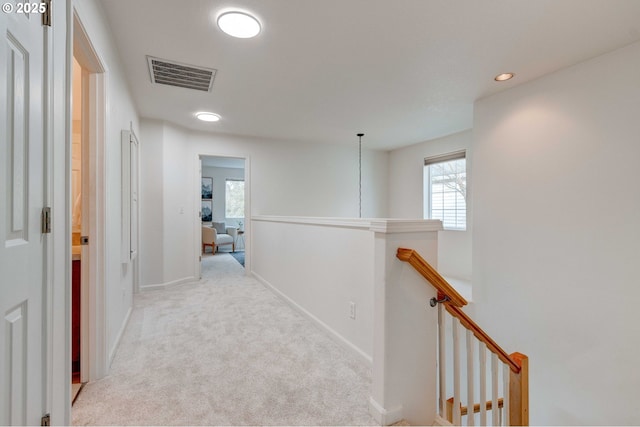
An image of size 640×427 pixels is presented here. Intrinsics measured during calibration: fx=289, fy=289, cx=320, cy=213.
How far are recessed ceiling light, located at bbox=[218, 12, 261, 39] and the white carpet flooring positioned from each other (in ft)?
7.67

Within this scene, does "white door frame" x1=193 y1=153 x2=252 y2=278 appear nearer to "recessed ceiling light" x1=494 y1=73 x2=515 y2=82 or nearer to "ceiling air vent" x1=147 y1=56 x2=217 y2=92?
"ceiling air vent" x1=147 y1=56 x2=217 y2=92

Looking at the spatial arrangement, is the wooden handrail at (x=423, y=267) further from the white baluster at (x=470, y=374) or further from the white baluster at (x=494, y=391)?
the white baluster at (x=494, y=391)

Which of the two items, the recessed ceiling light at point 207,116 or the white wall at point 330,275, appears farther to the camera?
the recessed ceiling light at point 207,116

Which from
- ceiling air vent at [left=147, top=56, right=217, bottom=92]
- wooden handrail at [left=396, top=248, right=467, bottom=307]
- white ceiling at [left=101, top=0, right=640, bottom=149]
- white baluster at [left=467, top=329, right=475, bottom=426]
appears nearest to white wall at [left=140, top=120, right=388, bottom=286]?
white ceiling at [left=101, top=0, right=640, bottom=149]

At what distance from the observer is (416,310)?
1.58 meters

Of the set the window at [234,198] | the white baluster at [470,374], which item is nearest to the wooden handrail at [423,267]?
the white baluster at [470,374]

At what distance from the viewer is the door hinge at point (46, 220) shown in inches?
39.4

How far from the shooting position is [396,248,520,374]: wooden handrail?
1.47m

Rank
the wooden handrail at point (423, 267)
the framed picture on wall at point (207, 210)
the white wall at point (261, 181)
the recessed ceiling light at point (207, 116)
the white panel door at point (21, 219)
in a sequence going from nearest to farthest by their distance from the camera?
the white panel door at point (21, 219) → the wooden handrail at point (423, 267) → the recessed ceiling light at point (207, 116) → the white wall at point (261, 181) → the framed picture on wall at point (207, 210)

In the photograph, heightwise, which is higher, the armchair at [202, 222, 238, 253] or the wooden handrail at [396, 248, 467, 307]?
the wooden handrail at [396, 248, 467, 307]

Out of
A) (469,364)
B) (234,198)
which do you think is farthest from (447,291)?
(234,198)

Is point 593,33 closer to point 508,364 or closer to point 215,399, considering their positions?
point 508,364

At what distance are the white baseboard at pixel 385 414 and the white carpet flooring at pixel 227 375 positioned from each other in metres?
0.05

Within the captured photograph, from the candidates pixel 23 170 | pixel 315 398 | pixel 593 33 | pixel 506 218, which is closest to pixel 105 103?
pixel 23 170
